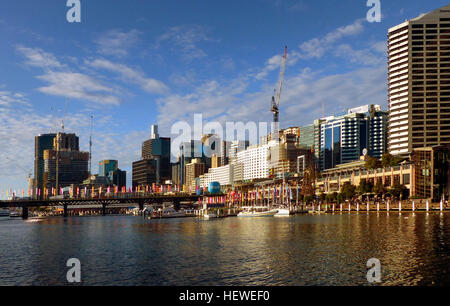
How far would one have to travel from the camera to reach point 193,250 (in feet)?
267

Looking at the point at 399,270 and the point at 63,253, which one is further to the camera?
the point at 63,253

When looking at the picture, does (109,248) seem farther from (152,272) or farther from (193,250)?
(152,272)

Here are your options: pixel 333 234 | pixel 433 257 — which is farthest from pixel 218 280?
pixel 333 234

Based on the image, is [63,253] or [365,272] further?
[63,253]
